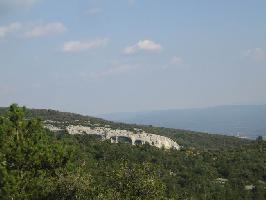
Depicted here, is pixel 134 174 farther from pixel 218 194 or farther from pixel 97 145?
pixel 97 145

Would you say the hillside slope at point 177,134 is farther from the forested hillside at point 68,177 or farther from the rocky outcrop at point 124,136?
the forested hillside at point 68,177

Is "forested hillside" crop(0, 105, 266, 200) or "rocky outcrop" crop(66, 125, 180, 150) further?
"rocky outcrop" crop(66, 125, 180, 150)

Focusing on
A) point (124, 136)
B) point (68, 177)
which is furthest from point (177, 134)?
point (68, 177)

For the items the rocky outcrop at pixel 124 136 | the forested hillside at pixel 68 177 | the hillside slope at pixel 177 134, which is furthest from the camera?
the hillside slope at pixel 177 134

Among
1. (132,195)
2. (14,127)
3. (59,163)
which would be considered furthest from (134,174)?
(14,127)

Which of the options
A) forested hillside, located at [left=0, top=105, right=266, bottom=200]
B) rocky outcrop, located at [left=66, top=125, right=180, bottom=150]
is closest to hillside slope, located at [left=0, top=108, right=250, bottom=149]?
rocky outcrop, located at [left=66, top=125, right=180, bottom=150]

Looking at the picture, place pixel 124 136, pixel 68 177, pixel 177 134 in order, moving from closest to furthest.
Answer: pixel 68 177, pixel 124 136, pixel 177 134

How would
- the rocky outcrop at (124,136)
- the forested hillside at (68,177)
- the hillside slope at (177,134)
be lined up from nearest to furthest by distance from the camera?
the forested hillside at (68,177) < the rocky outcrop at (124,136) < the hillside slope at (177,134)

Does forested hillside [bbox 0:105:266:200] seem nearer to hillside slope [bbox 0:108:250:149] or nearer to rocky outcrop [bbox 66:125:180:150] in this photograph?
rocky outcrop [bbox 66:125:180:150]

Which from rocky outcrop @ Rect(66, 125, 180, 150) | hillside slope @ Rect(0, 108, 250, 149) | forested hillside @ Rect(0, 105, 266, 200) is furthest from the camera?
hillside slope @ Rect(0, 108, 250, 149)


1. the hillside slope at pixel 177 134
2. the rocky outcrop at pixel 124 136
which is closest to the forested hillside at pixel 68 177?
the rocky outcrop at pixel 124 136

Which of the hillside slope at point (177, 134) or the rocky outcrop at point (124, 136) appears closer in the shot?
the rocky outcrop at point (124, 136)

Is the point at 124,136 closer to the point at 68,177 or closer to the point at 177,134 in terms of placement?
the point at 177,134

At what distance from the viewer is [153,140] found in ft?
331
